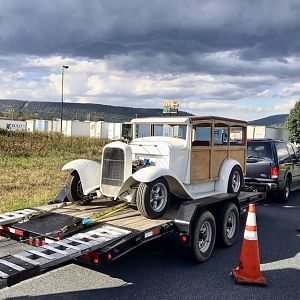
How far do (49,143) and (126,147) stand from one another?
912 inches

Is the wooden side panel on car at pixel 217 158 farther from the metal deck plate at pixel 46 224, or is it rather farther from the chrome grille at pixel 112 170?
the metal deck plate at pixel 46 224

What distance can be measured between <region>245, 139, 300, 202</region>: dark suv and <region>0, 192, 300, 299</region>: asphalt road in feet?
13.9

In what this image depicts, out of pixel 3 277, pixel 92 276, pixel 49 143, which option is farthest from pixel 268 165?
pixel 49 143

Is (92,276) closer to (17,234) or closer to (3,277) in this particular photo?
(17,234)

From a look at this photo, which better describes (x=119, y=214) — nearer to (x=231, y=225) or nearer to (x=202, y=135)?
(x=231, y=225)

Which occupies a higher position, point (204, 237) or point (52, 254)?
point (52, 254)

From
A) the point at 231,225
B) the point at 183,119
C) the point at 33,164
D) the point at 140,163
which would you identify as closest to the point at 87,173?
the point at 140,163

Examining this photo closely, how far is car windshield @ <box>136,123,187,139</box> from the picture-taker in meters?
6.93

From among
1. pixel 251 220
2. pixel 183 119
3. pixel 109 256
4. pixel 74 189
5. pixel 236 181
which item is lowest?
pixel 109 256

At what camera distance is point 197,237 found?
554 centimetres

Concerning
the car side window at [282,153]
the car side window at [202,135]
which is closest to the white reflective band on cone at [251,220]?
the car side window at [202,135]

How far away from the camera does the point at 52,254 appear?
150 inches

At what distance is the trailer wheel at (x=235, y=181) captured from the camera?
24.9ft

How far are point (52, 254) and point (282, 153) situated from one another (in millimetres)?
9055
